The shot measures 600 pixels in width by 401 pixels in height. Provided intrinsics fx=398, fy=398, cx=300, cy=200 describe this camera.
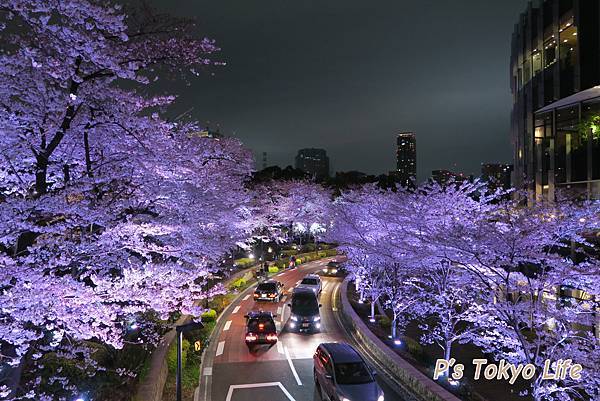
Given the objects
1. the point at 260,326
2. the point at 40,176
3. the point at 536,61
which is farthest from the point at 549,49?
the point at 40,176

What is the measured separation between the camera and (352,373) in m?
12.0

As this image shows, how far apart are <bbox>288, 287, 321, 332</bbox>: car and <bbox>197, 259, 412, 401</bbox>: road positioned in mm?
461

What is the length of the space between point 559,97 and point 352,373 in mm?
20321

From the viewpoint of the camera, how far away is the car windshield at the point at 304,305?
2153 centimetres

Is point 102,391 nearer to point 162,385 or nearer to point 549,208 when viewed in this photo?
point 162,385

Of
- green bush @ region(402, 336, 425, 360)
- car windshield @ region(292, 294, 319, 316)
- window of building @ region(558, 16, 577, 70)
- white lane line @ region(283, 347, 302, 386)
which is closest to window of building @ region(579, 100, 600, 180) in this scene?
window of building @ region(558, 16, 577, 70)

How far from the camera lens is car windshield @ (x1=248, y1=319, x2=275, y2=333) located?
18.2 metres

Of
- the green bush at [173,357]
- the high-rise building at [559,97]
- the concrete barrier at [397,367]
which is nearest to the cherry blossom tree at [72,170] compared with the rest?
the green bush at [173,357]

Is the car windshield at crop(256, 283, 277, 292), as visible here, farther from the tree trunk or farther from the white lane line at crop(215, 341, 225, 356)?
the tree trunk

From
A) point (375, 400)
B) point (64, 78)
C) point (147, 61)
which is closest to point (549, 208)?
point (375, 400)

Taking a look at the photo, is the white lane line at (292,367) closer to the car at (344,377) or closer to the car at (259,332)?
the car at (259,332)

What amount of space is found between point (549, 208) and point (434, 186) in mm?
8137

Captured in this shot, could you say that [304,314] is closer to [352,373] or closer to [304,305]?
[304,305]

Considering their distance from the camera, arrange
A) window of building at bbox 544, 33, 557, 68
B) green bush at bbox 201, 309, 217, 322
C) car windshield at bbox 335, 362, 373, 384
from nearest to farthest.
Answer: car windshield at bbox 335, 362, 373, 384 < green bush at bbox 201, 309, 217, 322 < window of building at bbox 544, 33, 557, 68
